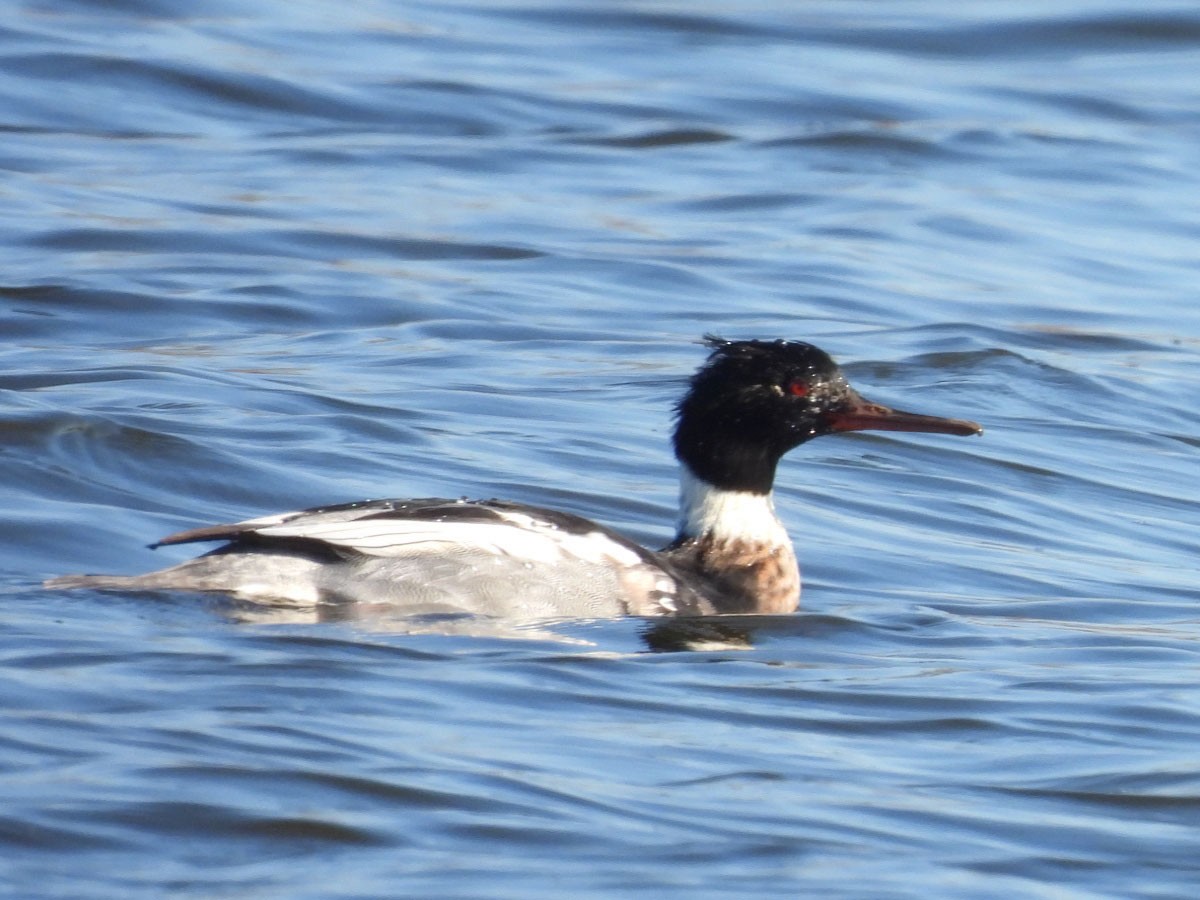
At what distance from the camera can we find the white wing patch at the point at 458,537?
797cm

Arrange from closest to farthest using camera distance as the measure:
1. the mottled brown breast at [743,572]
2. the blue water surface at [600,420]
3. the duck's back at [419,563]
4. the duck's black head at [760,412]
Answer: the blue water surface at [600,420] < the duck's back at [419,563] < the mottled brown breast at [743,572] < the duck's black head at [760,412]

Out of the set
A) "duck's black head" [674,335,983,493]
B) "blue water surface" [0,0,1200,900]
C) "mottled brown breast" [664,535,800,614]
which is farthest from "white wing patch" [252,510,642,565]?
"duck's black head" [674,335,983,493]

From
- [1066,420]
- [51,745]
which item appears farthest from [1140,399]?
[51,745]

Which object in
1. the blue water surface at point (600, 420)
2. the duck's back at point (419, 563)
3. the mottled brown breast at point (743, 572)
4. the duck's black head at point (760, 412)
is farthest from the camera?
the duck's black head at point (760, 412)

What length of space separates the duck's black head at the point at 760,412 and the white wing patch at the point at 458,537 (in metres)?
0.83

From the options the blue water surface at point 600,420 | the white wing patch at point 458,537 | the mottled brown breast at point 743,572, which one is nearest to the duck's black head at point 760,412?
the mottled brown breast at point 743,572

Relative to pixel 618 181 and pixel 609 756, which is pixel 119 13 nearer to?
pixel 618 181

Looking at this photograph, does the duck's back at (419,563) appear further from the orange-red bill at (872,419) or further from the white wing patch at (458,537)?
the orange-red bill at (872,419)

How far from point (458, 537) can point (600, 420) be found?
3.67 metres

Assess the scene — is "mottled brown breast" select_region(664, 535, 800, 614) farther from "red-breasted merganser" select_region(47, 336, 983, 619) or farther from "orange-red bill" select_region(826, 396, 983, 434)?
"orange-red bill" select_region(826, 396, 983, 434)

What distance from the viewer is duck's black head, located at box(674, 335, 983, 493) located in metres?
8.91

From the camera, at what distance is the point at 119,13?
21484 mm

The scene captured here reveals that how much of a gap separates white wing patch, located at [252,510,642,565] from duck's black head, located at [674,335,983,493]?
Answer: 83 centimetres

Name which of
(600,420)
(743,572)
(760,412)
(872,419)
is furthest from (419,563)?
(600,420)
